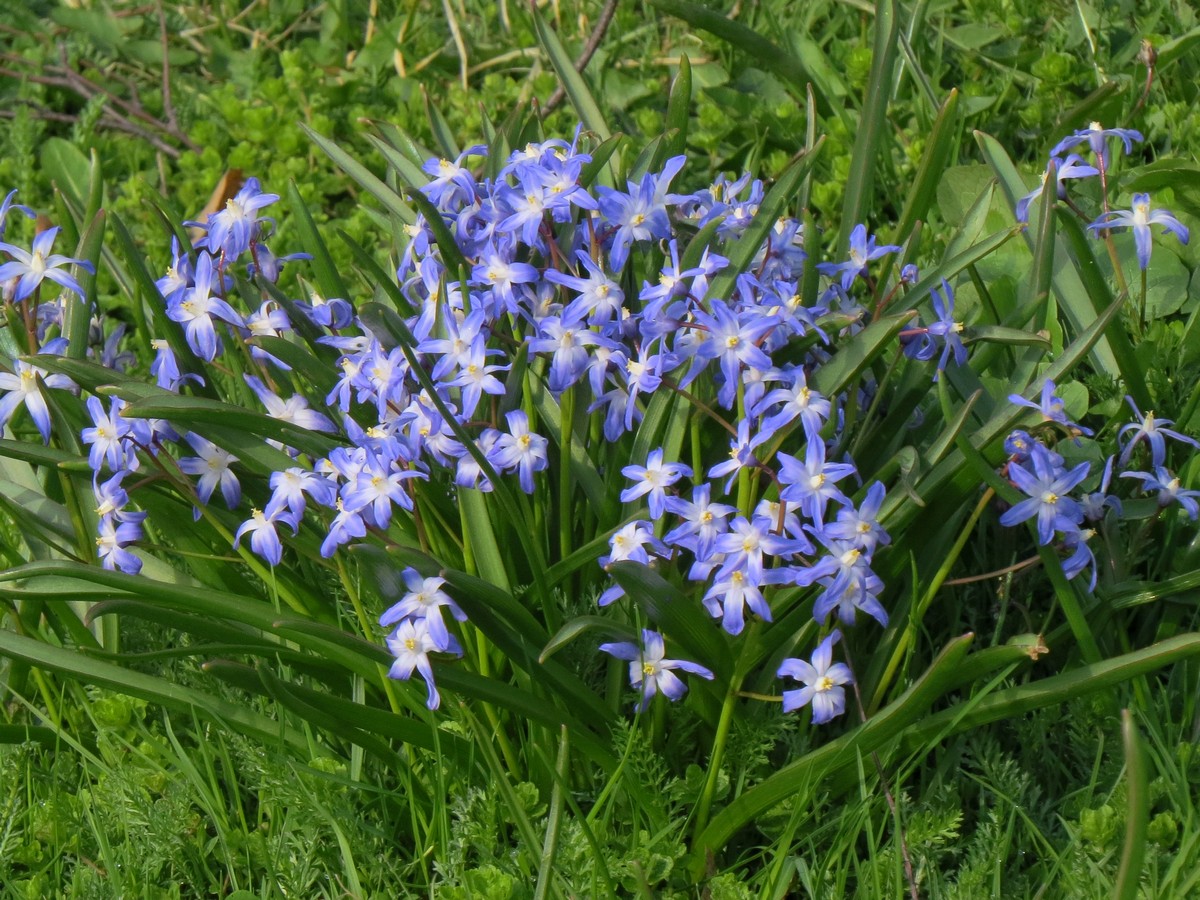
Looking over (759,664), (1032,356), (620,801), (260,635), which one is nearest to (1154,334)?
(1032,356)

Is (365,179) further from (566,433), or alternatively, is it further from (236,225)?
(566,433)

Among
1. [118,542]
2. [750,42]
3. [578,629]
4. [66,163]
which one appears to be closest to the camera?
[578,629]

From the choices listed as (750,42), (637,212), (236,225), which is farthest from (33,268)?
(750,42)

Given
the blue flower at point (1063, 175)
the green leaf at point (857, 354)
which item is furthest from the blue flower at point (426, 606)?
the blue flower at point (1063, 175)

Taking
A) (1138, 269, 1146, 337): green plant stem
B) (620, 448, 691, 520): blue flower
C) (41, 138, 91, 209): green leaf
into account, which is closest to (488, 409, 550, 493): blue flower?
(620, 448, 691, 520): blue flower

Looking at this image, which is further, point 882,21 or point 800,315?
point 882,21

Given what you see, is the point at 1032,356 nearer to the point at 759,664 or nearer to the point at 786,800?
the point at 759,664

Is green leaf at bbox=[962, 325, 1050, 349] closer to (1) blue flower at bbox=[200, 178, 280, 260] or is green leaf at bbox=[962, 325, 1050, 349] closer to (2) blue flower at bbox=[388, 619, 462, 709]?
(2) blue flower at bbox=[388, 619, 462, 709]

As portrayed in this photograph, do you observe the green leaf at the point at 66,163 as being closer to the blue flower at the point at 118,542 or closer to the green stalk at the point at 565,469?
the blue flower at the point at 118,542
